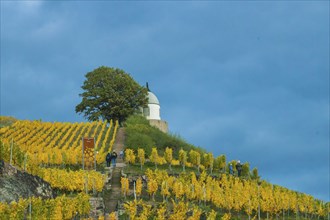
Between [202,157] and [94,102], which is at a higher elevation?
[94,102]

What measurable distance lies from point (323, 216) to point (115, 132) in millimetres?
28579

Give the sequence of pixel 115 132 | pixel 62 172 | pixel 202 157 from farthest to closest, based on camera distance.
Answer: pixel 115 132 → pixel 202 157 → pixel 62 172

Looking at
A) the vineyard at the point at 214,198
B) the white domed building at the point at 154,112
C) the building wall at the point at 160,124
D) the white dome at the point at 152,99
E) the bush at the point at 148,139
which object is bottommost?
the vineyard at the point at 214,198

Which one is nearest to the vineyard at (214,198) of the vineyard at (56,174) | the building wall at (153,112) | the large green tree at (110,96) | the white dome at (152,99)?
the vineyard at (56,174)

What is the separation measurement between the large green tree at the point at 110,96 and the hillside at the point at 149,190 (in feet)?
72.4

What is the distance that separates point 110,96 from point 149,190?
151 feet

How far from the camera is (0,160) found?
2811 centimetres

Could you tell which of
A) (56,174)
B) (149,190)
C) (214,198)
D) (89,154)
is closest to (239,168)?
(214,198)

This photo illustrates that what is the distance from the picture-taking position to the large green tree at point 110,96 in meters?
78.8

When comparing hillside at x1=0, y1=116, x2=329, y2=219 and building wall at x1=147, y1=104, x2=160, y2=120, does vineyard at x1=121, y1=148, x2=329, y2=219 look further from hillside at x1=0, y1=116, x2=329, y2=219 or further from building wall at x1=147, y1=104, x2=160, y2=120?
building wall at x1=147, y1=104, x2=160, y2=120

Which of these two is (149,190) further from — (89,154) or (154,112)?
(154,112)

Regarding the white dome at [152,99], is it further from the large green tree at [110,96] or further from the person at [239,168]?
the person at [239,168]

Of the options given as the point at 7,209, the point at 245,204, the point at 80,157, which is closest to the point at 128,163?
the point at 80,157

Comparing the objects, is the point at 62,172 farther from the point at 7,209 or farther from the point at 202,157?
the point at 202,157
